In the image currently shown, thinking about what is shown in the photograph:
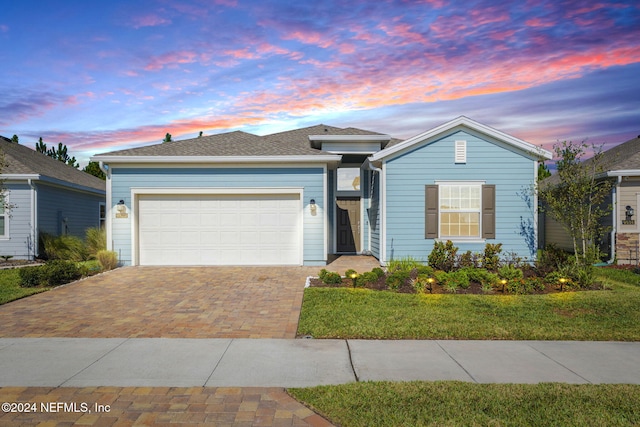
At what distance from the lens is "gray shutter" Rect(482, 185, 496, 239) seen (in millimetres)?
13438

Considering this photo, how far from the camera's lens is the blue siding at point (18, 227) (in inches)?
630

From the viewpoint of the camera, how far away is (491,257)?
12.8m

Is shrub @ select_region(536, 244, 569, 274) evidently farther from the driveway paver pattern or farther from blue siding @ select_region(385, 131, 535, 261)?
the driveway paver pattern

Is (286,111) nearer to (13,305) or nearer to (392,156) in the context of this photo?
(392,156)

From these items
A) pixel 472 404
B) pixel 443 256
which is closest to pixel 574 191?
pixel 443 256

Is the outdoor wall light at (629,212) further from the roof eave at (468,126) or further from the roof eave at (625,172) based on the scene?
the roof eave at (468,126)

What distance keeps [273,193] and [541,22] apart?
28.0 feet

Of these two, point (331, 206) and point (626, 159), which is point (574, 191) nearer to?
point (626, 159)

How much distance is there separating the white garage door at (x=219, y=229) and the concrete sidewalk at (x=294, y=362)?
7.60 meters

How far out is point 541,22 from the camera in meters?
11.3

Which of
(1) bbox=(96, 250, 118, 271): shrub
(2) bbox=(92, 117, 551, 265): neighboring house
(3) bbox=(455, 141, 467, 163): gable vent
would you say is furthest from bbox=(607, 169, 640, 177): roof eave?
(1) bbox=(96, 250, 118, 271): shrub

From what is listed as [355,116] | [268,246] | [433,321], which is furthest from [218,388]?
[355,116]

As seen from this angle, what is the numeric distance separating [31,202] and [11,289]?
7.28 metres

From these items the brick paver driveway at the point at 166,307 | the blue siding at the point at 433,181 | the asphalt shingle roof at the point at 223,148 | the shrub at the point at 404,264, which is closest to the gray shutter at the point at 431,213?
the blue siding at the point at 433,181
